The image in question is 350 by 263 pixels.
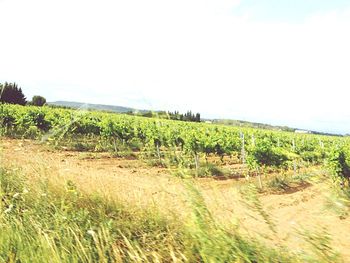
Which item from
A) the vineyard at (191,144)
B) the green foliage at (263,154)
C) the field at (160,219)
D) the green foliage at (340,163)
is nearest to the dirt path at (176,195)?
the field at (160,219)

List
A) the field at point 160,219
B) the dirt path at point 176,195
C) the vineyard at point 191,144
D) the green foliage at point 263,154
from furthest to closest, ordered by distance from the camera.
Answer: the green foliage at point 263,154 → the vineyard at point 191,144 → the dirt path at point 176,195 → the field at point 160,219

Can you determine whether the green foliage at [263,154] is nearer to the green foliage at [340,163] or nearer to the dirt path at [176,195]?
the green foliage at [340,163]

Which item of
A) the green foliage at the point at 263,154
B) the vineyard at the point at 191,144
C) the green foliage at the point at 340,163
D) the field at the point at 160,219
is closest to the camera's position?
the field at the point at 160,219

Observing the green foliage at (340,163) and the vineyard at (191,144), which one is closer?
the green foliage at (340,163)

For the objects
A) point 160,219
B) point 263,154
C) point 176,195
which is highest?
point 176,195

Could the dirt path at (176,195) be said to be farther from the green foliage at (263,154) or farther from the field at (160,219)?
the green foliage at (263,154)

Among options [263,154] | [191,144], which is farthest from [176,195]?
[191,144]

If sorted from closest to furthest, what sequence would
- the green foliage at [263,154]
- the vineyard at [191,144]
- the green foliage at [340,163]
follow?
the green foliage at [340,163] < the vineyard at [191,144] < the green foliage at [263,154]

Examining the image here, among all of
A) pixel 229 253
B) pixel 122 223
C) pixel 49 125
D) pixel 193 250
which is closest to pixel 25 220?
pixel 122 223

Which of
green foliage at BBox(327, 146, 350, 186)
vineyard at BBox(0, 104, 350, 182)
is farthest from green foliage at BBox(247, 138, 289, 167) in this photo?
green foliage at BBox(327, 146, 350, 186)

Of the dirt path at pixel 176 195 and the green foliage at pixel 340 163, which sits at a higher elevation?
the dirt path at pixel 176 195

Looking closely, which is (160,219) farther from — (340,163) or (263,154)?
(263,154)

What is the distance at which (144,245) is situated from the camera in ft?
7.91

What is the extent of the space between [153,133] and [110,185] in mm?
14883
